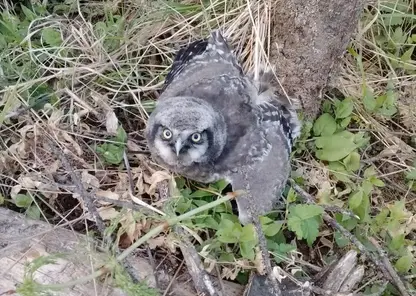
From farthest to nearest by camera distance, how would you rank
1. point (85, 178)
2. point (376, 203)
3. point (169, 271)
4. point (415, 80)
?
point (415, 80) → point (376, 203) → point (85, 178) → point (169, 271)

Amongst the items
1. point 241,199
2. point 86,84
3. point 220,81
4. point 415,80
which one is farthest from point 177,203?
point 415,80

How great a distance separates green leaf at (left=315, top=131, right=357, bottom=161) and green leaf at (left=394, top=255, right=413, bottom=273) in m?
0.63

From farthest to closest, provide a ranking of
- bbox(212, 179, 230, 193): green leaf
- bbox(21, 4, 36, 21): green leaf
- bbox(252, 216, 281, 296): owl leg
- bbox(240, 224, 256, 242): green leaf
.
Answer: bbox(21, 4, 36, 21): green leaf
bbox(212, 179, 230, 193): green leaf
bbox(240, 224, 256, 242): green leaf
bbox(252, 216, 281, 296): owl leg

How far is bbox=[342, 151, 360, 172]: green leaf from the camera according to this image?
11.3 feet

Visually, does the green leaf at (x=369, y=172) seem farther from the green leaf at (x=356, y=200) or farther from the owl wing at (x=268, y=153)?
the owl wing at (x=268, y=153)

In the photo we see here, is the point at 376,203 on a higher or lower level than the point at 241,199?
lower

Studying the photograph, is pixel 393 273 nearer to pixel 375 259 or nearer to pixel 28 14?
pixel 375 259

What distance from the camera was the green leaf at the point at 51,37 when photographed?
3697 millimetres

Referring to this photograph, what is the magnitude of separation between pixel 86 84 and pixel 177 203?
98 cm

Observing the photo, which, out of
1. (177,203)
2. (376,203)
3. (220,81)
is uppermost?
(220,81)

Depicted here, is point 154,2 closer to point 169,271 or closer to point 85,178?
point 85,178

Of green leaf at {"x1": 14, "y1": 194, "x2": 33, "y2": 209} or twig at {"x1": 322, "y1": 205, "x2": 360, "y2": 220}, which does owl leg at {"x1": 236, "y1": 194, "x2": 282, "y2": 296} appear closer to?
twig at {"x1": 322, "y1": 205, "x2": 360, "y2": 220}

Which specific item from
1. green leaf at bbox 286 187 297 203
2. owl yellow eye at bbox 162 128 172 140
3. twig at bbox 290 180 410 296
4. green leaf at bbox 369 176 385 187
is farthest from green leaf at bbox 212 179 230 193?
green leaf at bbox 369 176 385 187

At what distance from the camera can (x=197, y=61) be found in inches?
140
